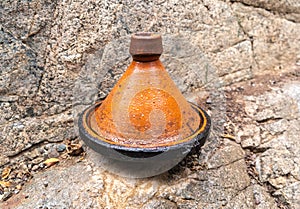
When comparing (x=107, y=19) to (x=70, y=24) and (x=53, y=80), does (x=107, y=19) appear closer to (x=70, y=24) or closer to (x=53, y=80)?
(x=70, y=24)

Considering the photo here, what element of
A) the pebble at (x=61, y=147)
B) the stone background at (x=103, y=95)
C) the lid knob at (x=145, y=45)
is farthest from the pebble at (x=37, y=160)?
the lid knob at (x=145, y=45)

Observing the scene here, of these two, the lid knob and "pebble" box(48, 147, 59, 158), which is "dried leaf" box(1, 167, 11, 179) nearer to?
"pebble" box(48, 147, 59, 158)

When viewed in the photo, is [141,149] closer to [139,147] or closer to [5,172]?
[139,147]

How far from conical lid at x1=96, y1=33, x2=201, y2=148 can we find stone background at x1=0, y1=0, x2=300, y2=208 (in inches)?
12.2

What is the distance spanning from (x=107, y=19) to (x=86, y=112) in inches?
27.8

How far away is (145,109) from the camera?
1736 mm

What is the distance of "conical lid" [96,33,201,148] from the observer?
1726mm

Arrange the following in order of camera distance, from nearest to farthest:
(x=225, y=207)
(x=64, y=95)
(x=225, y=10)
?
(x=225, y=207), (x=64, y=95), (x=225, y=10)

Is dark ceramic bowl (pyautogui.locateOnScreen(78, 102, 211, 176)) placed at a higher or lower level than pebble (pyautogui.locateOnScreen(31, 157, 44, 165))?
higher

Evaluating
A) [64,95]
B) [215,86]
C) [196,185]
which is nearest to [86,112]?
[64,95]

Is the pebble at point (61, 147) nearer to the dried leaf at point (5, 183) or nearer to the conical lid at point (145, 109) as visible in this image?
the dried leaf at point (5, 183)

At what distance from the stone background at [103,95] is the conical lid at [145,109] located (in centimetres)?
31

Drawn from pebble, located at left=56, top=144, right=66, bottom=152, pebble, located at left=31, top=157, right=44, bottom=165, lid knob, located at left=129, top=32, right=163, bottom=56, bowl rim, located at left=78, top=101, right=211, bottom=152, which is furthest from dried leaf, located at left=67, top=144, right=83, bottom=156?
lid knob, located at left=129, top=32, right=163, bottom=56

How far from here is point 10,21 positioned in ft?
6.52
